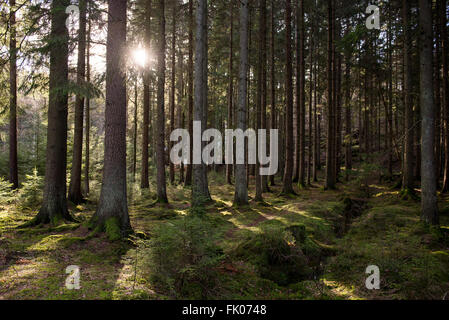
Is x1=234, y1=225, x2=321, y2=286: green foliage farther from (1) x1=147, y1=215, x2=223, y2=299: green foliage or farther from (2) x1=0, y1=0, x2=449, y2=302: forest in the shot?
(1) x1=147, y1=215, x2=223, y2=299: green foliage

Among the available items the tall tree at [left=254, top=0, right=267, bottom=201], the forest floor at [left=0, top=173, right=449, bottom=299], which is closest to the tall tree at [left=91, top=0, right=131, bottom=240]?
the forest floor at [left=0, top=173, right=449, bottom=299]

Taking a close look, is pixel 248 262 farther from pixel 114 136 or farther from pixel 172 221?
pixel 114 136

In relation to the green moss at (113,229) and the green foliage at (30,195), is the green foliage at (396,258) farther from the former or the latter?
the green foliage at (30,195)

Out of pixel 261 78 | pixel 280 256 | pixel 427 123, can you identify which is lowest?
pixel 280 256

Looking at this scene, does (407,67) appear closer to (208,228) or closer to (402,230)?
(402,230)

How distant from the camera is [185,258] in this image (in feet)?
15.7

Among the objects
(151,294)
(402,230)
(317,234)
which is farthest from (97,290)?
(402,230)

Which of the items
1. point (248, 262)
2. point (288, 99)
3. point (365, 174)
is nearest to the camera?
point (248, 262)

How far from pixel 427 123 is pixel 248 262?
7.18 metres

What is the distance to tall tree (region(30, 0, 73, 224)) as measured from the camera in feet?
27.9

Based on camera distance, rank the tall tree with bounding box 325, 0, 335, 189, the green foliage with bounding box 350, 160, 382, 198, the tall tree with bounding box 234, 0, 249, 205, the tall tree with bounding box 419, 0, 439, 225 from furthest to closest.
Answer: the tall tree with bounding box 325, 0, 335, 189
the green foliage with bounding box 350, 160, 382, 198
the tall tree with bounding box 234, 0, 249, 205
the tall tree with bounding box 419, 0, 439, 225

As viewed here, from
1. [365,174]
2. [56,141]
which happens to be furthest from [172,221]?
[365,174]

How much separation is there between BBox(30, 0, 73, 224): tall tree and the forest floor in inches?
34.1
